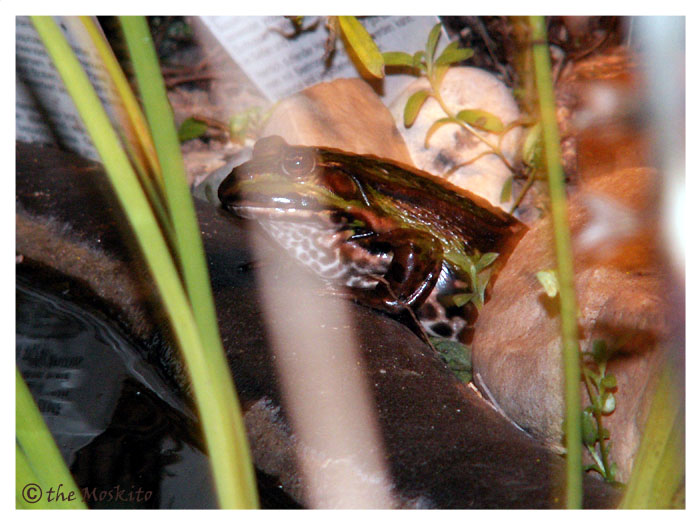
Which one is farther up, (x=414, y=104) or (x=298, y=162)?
(x=414, y=104)

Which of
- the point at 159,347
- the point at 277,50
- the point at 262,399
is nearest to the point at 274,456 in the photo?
the point at 262,399

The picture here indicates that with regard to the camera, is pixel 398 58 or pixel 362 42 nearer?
pixel 362 42

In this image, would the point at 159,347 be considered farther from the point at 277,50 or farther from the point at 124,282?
the point at 277,50

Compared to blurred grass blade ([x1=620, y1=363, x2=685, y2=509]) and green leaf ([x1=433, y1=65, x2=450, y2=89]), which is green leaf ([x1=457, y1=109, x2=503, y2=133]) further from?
blurred grass blade ([x1=620, y1=363, x2=685, y2=509])

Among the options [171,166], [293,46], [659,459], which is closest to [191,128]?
[293,46]

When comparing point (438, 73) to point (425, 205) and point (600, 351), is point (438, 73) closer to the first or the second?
point (425, 205)

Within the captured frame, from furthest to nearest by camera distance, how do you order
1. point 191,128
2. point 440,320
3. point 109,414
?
point 191,128 < point 440,320 < point 109,414
